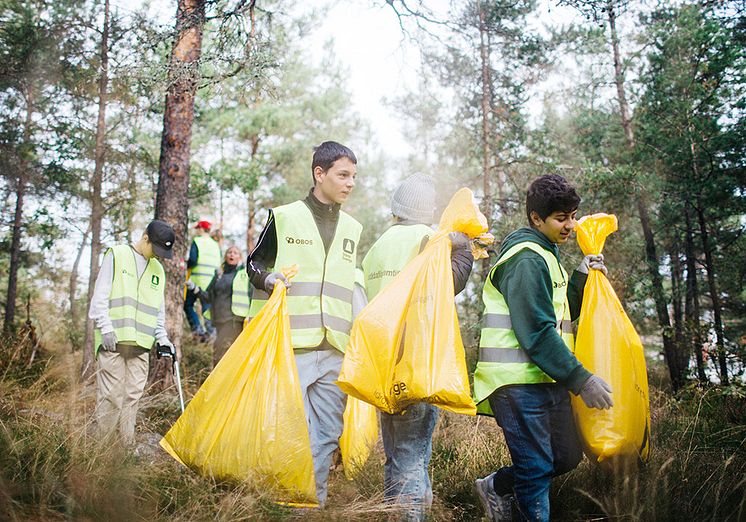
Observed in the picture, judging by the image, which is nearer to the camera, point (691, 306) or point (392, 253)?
point (392, 253)

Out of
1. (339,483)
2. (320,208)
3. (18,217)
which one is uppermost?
(18,217)

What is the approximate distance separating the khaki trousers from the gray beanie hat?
2305 millimetres

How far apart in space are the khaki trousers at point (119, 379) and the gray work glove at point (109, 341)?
12cm

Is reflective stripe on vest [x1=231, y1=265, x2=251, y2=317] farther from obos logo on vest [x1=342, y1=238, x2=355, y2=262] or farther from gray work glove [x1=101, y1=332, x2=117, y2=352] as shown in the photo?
obos logo on vest [x1=342, y1=238, x2=355, y2=262]

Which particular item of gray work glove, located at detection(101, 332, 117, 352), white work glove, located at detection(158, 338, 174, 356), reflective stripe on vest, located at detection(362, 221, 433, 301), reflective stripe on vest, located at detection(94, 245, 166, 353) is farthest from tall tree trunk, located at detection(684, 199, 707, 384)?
gray work glove, located at detection(101, 332, 117, 352)

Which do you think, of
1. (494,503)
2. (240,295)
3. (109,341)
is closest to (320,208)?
(494,503)

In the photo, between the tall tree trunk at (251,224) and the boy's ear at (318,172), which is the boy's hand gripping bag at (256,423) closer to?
the boy's ear at (318,172)

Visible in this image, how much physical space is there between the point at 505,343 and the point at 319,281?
965 millimetres

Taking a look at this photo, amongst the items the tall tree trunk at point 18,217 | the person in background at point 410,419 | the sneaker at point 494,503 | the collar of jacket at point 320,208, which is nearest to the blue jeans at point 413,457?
the person in background at point 410,419

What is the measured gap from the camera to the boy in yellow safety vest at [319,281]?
2.86 metres

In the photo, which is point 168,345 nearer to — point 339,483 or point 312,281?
point 339,483

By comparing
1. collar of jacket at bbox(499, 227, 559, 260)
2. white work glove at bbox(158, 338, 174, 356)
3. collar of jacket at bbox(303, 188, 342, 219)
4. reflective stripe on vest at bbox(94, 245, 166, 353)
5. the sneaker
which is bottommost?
Answer: the sneaker

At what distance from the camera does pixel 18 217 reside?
28.3ft

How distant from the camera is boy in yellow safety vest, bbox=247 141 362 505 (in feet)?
9.39
